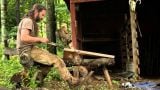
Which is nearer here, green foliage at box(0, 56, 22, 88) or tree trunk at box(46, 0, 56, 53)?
green foliage at box(0, 56, 22, 88)

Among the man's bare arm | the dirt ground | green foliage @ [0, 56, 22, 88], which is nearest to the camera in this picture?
the man's bare arm

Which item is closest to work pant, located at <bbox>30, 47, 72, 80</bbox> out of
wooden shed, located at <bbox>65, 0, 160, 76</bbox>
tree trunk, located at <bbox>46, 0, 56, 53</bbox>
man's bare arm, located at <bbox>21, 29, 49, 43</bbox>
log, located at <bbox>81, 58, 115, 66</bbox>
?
man's bare arm, located at <bbox>21, 29, 49, 43</bbox>

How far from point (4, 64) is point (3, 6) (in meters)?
2.28

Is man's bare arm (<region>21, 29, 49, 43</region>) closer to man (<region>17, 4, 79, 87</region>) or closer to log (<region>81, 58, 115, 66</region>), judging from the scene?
man (<region>17, 4, 79, 87</region>)

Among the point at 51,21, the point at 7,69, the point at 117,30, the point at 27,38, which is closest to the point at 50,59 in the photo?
the point at 27,38

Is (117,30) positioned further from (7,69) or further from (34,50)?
(34,50)

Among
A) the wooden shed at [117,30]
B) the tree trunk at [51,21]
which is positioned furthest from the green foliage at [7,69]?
the wooden shed at [117,30]

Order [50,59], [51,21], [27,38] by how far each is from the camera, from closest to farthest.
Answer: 1. [27,38]
2. [50,59]
3. [51,21]

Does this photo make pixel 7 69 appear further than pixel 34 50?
Yes

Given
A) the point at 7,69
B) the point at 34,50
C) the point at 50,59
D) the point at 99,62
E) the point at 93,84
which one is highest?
the point at 34,50

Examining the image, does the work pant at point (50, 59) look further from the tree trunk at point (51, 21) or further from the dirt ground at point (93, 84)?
the tree trunk at point (51, 21)

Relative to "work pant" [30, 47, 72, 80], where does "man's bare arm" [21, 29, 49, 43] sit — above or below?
above

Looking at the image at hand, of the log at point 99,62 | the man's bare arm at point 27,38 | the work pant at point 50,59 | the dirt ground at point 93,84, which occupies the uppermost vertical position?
the man's bare arm at point 27,38

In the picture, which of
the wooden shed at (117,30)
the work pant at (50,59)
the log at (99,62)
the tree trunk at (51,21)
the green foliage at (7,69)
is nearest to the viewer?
the work pant at (50,59)
